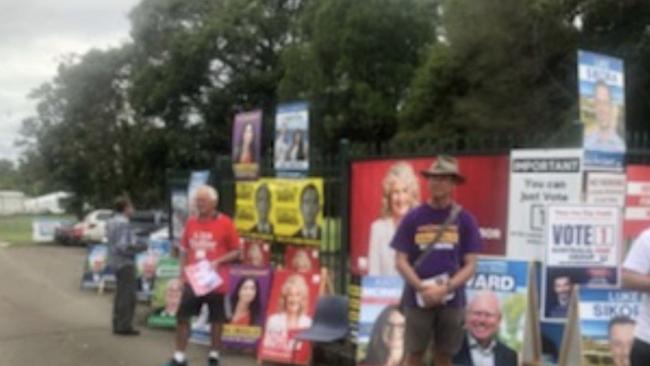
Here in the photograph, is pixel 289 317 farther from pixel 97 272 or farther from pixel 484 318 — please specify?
pixel 97 272

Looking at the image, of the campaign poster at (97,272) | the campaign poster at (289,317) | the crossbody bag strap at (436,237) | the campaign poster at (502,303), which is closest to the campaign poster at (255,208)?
the campaign poster at (289,317)

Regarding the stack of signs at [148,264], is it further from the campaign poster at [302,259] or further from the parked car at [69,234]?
the parked car at [69,234]

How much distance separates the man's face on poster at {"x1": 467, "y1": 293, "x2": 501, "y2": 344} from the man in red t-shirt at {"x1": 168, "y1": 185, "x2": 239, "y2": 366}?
2.75 meters

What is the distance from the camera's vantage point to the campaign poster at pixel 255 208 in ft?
36.9

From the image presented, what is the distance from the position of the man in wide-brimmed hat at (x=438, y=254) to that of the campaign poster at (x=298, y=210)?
3.51 m

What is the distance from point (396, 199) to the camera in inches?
367

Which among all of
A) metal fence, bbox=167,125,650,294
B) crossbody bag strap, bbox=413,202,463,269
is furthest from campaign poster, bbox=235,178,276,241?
crossbody bag strap, bbox=413,202,463,269

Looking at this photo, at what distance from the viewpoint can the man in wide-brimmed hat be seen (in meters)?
6.79

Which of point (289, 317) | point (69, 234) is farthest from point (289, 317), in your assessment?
point (69, 234)

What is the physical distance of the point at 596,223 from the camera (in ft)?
25.5

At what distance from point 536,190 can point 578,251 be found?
2.07 ft

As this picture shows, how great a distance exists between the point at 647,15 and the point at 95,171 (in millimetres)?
30176

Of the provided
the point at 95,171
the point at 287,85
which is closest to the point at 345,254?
the point at 287,85

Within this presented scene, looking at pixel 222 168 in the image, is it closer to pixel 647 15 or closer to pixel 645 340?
pixel 645 340
